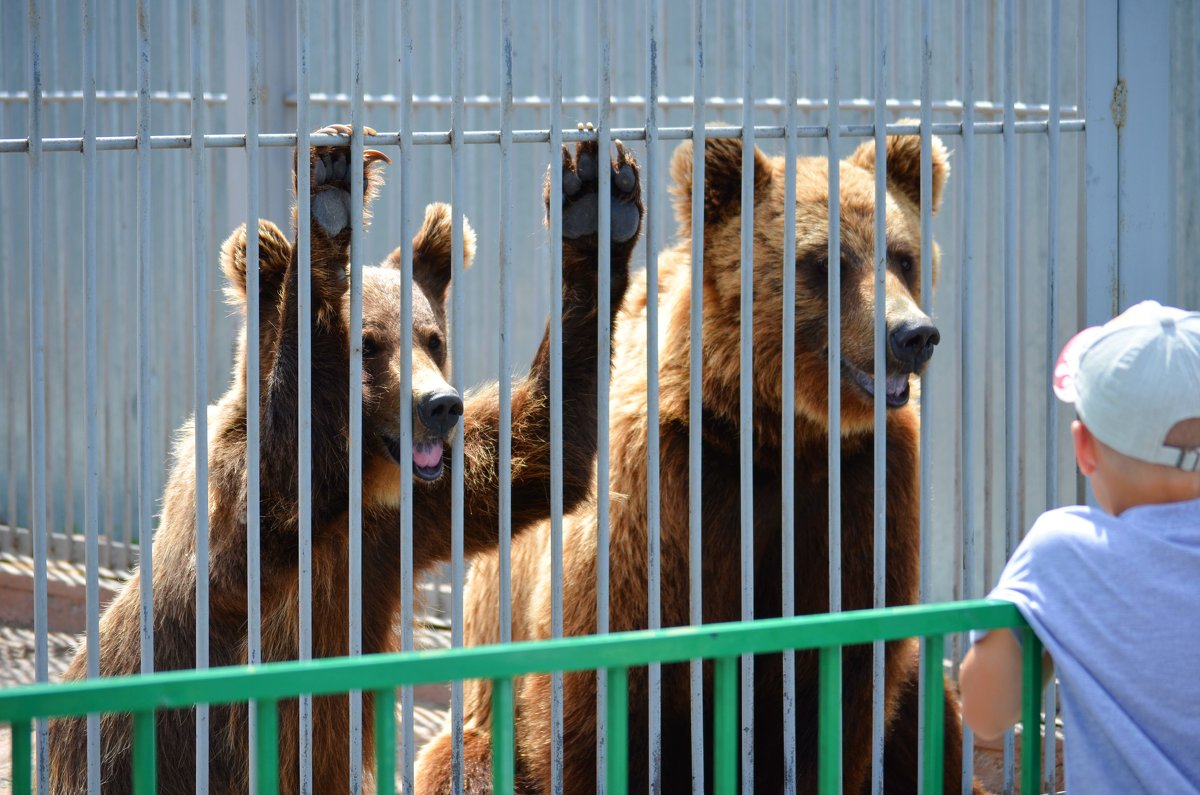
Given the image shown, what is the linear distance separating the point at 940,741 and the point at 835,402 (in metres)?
1.24

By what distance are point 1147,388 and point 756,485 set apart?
6.58 ft

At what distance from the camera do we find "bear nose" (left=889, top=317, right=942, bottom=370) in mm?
3668

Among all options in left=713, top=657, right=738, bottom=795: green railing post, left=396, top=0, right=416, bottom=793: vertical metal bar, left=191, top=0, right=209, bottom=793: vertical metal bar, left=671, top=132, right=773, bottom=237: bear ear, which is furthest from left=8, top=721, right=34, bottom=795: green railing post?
left=671, top=132, right=773, bottom=237: bear ear

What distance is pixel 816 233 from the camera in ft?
13.7

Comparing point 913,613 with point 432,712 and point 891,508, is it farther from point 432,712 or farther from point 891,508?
point 432,712

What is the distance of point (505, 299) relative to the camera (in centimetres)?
319

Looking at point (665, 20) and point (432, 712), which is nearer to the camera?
point (432, 712)

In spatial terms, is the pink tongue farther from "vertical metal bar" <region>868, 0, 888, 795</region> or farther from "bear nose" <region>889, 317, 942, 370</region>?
"bear nose" <region>889, 317, 942, 370</region>

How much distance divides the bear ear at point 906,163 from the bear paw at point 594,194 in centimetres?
120

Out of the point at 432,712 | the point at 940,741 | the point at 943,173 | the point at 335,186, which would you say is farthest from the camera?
the point at 432,712

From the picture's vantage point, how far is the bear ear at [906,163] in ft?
14.3

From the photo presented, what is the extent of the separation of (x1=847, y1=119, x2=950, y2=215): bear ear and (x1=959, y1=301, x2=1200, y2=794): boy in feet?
6.97

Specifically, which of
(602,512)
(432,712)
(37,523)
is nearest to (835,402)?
(602,512)

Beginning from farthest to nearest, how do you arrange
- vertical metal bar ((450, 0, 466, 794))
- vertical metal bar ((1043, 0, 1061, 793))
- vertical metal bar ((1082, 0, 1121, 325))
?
vertical metal bar ((1082, 0, 1121, 325)) → vertical metal bar ((1043, 0, 1061, 793)) → vertical metal bar ((450, 0, 466, 794))
